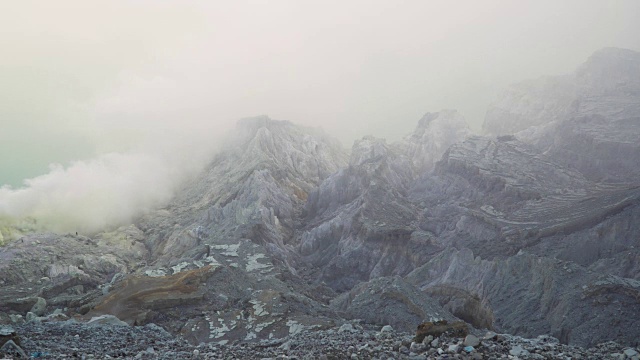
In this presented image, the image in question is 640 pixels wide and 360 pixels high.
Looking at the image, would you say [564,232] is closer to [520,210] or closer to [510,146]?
[520,210]

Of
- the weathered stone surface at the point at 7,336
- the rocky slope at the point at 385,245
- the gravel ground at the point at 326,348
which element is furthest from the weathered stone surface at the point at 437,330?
the weathered stone surface at the point at 7,336

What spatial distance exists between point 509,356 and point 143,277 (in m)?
48.7

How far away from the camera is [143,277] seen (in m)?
55.6

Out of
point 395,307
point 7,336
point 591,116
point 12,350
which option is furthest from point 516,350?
point 591,116

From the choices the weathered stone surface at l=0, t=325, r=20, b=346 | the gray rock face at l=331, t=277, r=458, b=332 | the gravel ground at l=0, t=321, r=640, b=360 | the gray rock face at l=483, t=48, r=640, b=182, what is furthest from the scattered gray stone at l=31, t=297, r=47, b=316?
the gray rock face at l=483, t=48, r=640, b=182

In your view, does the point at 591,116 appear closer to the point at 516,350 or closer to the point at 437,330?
the point at 437,330

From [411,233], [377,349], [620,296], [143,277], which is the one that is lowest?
[411,233]

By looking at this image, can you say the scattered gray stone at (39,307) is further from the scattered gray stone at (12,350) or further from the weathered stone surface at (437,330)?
the weathered stone surface at (437,330)

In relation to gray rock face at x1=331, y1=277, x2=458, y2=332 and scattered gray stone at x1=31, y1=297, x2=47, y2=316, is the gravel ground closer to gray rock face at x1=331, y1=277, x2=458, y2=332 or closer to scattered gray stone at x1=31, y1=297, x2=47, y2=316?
gray rock face at x1=331, y1=277, x2=458, y2=332

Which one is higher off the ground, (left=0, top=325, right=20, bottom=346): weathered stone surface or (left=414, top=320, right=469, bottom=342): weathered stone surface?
(left=0, top=325, right=20, bottom=346): weathered stone surface

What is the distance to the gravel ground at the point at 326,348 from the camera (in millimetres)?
16484

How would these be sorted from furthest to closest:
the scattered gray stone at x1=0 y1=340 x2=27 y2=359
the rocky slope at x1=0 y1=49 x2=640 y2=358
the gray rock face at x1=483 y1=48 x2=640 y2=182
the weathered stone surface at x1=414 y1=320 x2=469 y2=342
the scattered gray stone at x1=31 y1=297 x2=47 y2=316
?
the gray rock face at x1=483 y1=48 x2=640 y2=182, the scattered gray stone at x1=31 y1=297 x2=47 y2=316, the rocky slope at x1=0 y1=49 x2=640 y2=358, the weathered stone surface at x1=414 y1=320 x2=469 y2=342, the scattered gray stone at x1=0 y1=340 x2=27 y2=359

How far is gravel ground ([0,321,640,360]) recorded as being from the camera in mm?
16484

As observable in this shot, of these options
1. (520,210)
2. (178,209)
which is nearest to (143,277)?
(520,210)
